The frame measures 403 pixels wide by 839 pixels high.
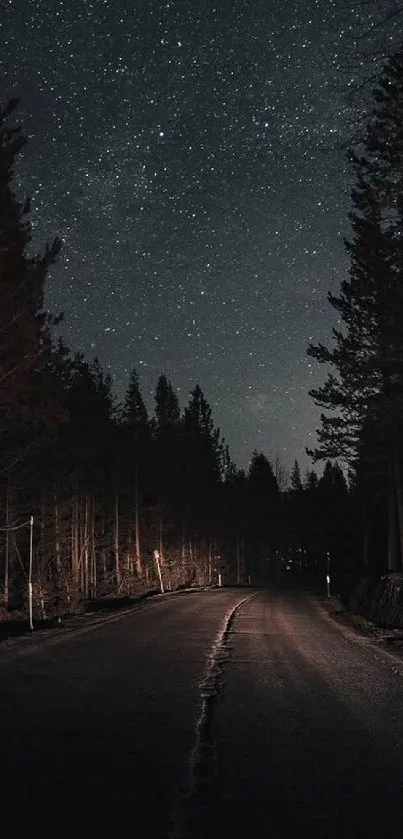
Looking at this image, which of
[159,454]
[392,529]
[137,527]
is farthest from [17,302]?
[159,454]

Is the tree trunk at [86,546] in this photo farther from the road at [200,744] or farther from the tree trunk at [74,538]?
the road at [200,744]

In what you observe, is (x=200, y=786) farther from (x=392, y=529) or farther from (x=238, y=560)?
(x=238, y=560)

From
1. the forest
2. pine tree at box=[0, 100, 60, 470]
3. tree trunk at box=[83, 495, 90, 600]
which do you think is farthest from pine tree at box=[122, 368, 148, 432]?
pine tree at box=[0, 100, 60, 470]

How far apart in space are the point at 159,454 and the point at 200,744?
54568 mm

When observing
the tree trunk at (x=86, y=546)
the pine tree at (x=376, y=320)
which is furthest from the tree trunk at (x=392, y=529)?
the tree trunk at (x=86, y=546)

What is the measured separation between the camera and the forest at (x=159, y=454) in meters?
17.4

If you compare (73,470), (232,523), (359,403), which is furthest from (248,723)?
(232,523)

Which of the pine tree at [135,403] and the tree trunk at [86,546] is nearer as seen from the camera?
the tree trunk at [86,546]

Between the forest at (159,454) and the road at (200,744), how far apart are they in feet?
23.8

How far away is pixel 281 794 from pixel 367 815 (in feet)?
1.85

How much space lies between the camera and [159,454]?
60094mm

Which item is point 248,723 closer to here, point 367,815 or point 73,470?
point 367,815

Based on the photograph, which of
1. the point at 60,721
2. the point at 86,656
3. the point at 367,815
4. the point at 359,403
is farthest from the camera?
the point at 359,403

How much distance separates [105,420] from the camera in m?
46.8
